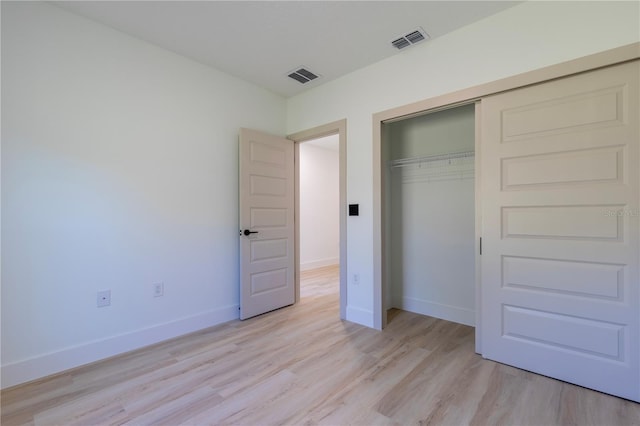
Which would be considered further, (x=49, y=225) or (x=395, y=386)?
(x=49, y=225)

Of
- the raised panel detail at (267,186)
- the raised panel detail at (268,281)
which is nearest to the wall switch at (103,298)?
the raised panel detail at (268,281)

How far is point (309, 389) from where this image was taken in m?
1.94

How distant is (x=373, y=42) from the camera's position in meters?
2.63

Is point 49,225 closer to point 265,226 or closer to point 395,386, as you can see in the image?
point 265,226

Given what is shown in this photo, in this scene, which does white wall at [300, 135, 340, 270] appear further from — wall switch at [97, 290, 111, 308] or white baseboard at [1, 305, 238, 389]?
wall switch at [97, 290, 111, 308]

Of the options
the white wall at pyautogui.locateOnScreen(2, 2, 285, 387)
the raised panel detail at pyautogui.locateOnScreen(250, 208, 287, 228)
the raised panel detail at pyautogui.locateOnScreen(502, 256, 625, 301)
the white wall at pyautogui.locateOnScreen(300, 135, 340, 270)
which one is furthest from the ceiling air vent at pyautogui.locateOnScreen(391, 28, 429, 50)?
the white wall at pyautogui.locateOnScreen(300, 135, 340, 270)

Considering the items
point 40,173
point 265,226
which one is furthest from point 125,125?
point 265,226

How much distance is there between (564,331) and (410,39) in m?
2.60

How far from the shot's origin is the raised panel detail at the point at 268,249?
334 cm

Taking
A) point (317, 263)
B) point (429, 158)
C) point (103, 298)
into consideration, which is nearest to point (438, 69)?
point (429, 158)

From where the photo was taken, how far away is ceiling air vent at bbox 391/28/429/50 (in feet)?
8.21

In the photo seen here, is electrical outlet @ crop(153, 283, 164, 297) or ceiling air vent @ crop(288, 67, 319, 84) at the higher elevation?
ceiling air vent @ crop(288, 67, 319, 84)

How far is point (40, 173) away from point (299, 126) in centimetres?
255

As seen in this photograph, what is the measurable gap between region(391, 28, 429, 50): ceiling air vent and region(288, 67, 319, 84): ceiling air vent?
961 mm
